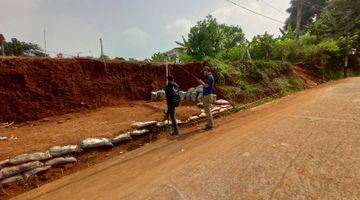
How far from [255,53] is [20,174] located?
1812 cm

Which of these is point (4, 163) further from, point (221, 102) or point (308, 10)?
point (308, 10)

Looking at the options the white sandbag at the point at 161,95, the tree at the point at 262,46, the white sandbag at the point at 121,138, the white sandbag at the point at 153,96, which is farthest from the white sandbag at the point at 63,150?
the tree at the point at 262,46

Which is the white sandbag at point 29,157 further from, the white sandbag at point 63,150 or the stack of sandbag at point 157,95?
the stack of sandbag at point 157,95

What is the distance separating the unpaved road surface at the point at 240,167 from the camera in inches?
238

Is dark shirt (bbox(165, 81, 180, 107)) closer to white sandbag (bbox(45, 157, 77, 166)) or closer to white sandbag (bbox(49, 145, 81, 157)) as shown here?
white sandbag (bbox(49, 145, 81, 157))

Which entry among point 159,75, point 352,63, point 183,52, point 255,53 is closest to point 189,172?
point 159,75

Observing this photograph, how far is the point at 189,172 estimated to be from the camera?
7.04 metres

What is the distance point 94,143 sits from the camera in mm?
8719

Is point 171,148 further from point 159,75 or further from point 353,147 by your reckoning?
point 159,75

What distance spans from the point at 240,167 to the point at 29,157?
4.68 metres

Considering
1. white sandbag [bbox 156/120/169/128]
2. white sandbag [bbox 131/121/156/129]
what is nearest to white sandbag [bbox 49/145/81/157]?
white sandbag [bbox 131/121/156/129]

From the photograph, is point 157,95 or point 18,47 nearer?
point 157,95

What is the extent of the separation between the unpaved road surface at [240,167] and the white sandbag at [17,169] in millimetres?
604

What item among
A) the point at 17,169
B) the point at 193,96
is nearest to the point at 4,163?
the point at 17,169
